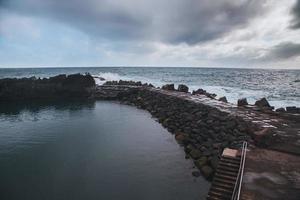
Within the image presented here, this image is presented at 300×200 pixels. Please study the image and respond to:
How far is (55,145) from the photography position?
20.4 m

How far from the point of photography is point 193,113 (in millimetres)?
25562

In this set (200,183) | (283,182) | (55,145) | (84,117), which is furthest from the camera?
(84,117)

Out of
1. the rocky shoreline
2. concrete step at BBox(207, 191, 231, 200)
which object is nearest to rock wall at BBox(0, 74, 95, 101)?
the rocky shoreline

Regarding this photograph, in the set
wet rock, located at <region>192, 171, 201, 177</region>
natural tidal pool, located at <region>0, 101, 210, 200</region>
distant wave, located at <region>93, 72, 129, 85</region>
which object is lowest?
natural tidal pool, located at <region>0, 101, 210, 200</region>

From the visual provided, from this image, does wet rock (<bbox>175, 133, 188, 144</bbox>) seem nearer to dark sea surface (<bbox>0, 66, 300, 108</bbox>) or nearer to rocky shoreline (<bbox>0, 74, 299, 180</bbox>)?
rocky shoreline (<bbox>0, 74, 299, 180</bbox>)

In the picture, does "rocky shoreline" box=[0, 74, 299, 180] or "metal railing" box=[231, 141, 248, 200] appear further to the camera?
"rocky shoreline" box=[0, 74, 299, 180]

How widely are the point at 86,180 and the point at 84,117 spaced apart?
16.9m

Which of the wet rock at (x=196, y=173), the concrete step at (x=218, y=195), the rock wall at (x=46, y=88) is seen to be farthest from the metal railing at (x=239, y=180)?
the rock wall at (x=46, y=88)

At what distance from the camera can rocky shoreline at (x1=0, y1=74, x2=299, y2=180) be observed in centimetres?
1620

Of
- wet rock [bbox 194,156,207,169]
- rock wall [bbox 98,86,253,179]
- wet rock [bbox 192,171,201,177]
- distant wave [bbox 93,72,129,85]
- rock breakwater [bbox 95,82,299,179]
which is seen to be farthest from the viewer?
distant wave [bbox 93,72,129,85]

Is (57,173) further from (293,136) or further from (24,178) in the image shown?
(293,136)

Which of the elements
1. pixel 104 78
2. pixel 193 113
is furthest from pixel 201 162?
pixel 104 78

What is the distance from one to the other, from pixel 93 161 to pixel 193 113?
12.0 metres

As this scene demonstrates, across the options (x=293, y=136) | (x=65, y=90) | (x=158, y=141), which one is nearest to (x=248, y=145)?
(x=293, y=136)
